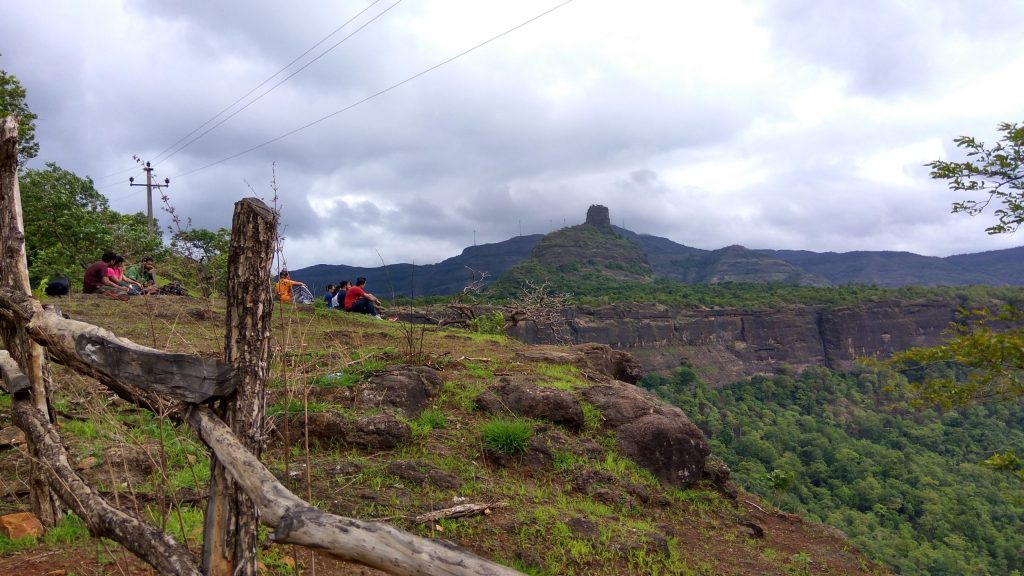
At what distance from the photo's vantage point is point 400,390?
684 centimetres

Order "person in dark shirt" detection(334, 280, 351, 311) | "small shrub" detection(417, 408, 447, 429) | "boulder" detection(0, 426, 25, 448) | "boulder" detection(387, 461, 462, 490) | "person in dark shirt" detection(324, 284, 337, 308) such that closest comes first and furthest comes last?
"boulder" detection(0, 426, 25, 448) → "boulder" detection(387, 461, 462, 490) → "small shrub" detection(417, 408, 447, 429) → "person in dark shirt" detection(334, 280, 351, 311) → "person in dark shirt" detection(324, 284, 337, 308)

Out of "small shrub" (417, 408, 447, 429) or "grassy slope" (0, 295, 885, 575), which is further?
"small shrub" (417, 408, 447, 429)

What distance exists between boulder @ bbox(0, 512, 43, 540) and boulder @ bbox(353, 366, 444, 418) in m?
3.02

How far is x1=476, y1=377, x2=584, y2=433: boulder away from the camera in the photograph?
7.11 m

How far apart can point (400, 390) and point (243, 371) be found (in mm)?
4607

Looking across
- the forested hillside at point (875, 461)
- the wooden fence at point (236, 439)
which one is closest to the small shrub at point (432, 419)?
the wooden fence at point (236, 439)

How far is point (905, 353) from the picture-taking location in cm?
776

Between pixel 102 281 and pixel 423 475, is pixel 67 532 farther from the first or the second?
pixel 102 281

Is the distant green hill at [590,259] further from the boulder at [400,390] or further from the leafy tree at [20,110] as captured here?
the boulder at [400,390]

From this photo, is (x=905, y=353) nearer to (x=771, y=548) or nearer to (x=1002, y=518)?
(x=771, y=548)

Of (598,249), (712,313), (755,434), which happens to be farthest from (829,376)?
(598,249)

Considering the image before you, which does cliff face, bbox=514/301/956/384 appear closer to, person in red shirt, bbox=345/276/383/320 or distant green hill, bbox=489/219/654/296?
distant green hill, bbox=489/219/654/296

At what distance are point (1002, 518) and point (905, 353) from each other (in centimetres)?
3638

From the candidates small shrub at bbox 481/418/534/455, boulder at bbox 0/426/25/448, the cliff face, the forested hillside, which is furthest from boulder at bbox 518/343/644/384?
the cliff face
